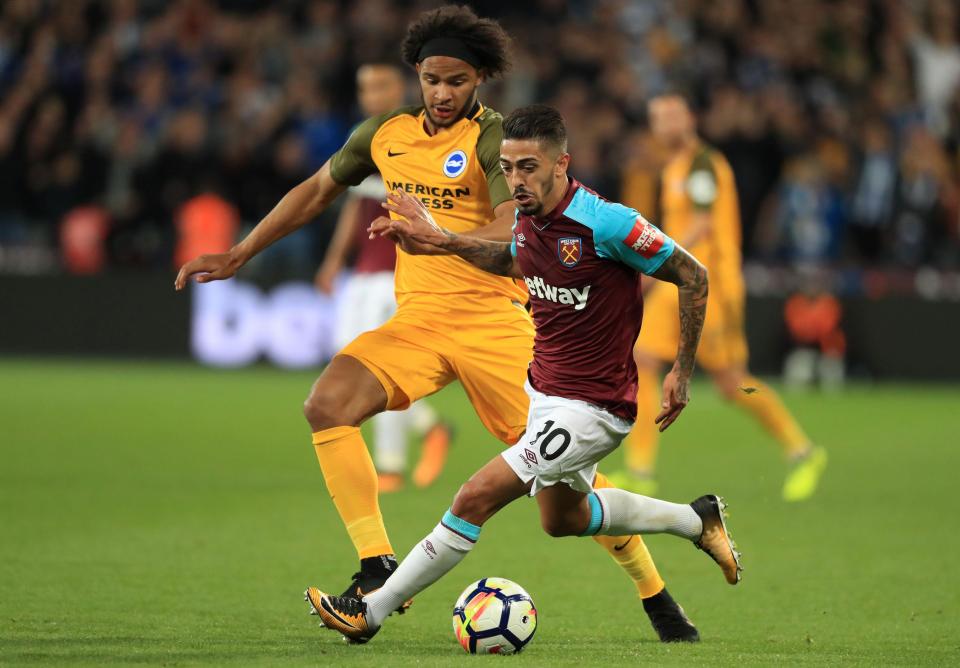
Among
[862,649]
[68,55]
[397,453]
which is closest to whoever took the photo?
[862,649]

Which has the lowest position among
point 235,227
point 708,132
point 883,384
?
point 883,384

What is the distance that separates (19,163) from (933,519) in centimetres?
1398

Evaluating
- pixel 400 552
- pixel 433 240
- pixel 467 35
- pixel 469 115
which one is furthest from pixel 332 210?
pixel 433 240

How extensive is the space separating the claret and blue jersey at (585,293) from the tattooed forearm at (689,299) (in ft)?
0.30

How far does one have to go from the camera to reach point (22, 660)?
535cm

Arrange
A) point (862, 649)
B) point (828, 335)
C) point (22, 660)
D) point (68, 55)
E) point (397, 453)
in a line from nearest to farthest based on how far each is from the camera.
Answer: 1. point (22, 660)
2. point (862, 649)
3. point (397, 453)
4. point (828, 335)
5. point (68, 55)

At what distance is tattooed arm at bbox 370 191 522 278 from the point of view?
19.1 ft

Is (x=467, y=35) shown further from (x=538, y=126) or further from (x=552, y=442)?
(x=552, y=442)

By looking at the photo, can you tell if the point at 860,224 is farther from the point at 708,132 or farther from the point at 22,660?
the point at 22,660

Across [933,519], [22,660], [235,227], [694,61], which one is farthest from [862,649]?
[694,61]

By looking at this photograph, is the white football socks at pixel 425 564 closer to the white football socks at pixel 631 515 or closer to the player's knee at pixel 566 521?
the player's knee at pixel 566 521

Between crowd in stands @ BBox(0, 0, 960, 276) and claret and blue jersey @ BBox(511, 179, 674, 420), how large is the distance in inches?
498

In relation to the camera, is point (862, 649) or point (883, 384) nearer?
point (862, 649)

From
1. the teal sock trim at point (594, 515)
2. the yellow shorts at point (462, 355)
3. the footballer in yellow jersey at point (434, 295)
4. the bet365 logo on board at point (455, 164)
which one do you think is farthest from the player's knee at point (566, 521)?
the bet365 logo on board at point (455, 164)
